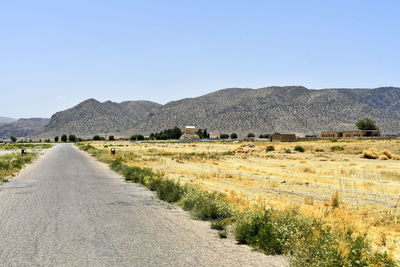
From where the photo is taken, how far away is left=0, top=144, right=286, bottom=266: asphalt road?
7.83m

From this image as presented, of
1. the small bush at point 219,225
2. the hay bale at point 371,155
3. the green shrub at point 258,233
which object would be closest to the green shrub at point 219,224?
the small bush at point 219,225

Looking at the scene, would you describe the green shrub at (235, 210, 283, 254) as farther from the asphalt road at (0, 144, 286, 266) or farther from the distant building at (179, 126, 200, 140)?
the distant building at (179, 126, 200, 140)

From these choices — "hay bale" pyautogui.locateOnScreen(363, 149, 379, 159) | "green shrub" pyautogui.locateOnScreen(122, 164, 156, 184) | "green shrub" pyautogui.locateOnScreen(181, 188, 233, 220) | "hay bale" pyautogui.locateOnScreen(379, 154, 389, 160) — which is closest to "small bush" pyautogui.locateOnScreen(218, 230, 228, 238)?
"green shrub" pyautogui.locateOnScreen(181, 188, 233, 220)

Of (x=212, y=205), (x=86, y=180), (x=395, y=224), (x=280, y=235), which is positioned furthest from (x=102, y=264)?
(x=86, y=180)

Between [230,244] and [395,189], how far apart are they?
15.7 m

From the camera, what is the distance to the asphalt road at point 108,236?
783 cm

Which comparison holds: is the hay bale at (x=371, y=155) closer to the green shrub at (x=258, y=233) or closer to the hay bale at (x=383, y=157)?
the hay bale at (x=383, y=157)

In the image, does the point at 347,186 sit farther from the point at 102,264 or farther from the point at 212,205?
the point at 102,264

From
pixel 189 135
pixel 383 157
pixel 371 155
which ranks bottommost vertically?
pixel 383 157

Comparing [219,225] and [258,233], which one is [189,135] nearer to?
[219,225]

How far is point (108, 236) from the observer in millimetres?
9781

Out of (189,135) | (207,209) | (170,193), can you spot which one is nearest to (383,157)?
(170,193)

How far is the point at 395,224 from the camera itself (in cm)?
1220

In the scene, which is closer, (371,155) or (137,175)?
(137,175)
